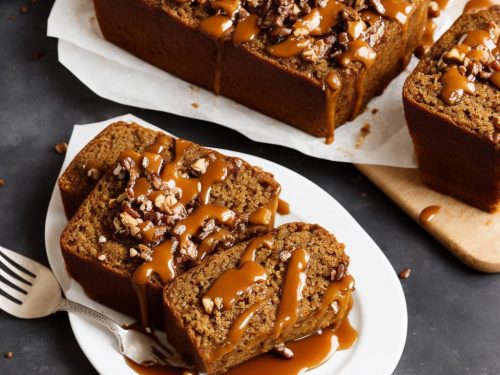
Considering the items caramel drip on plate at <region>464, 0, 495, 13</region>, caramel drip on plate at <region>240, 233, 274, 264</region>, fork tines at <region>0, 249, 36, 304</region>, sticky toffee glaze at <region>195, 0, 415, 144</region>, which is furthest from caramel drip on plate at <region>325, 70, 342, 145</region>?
fork tines at <region>0, 249, 36, 304</region>

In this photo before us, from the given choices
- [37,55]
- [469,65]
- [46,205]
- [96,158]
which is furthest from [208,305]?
[37,55]

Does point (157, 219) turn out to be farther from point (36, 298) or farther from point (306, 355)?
point (306, 355)

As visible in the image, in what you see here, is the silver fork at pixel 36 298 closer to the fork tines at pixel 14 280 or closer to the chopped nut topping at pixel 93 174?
the fork tines at pixel 14 280

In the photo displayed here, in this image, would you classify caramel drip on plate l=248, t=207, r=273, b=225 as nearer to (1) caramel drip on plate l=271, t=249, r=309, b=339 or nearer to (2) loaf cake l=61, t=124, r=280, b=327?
(2) loaf cake l=61, t=124, r=280, b=327

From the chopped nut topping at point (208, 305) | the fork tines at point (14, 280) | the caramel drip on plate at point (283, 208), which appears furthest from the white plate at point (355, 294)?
the chopped nut topping at point (208, 305)

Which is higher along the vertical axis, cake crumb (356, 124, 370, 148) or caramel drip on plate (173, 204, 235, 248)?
cake crumb (356, 124, 370, 148)

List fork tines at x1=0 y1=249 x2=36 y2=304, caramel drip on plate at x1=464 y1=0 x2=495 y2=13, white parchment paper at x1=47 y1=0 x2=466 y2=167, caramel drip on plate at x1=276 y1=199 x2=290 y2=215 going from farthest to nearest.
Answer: caramel drip on plate at x1=464 y1=0 x2=495 y2=13 → white parchment paper at x1=47 y1=0 x2=466 y2=167 → caramel drip on plate at x1=276 y1=199 x2=290 y2=215 → fork tines at x1=0 y1=249 x2=36 y2=304
